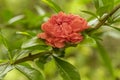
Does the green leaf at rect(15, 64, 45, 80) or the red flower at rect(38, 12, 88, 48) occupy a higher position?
the red flower at rect(38, 12, 88, 48)

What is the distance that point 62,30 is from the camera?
709 mm

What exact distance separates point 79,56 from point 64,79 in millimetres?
1853

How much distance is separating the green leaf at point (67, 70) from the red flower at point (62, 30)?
2.4 inches

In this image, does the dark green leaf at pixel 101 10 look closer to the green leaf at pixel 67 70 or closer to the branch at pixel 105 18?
the branch at pixel 105 18

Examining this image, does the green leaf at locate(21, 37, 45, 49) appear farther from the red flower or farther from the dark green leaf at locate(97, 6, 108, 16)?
the dark green leaf at locate(97, 6, 108, 16)

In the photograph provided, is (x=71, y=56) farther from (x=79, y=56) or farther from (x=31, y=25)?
(x=31, y=25)

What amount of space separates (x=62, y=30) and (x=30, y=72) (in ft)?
0.40

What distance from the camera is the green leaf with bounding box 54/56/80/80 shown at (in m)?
0.73

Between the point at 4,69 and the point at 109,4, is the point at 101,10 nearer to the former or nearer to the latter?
the point at 109,4

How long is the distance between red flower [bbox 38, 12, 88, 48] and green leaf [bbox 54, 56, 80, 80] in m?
0.06

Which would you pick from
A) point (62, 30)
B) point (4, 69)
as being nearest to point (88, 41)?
point (62, 30)

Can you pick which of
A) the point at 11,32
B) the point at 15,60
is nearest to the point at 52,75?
the point at 11,32

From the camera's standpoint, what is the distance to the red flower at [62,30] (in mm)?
703

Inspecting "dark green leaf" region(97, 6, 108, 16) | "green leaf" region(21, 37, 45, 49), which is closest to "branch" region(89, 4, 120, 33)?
"dark green leaf" region(97, 6, 108, 16)
